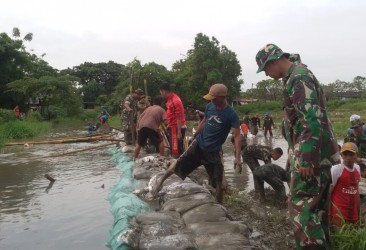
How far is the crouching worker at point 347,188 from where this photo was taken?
3488 millimetres

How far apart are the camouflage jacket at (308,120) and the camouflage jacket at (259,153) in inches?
114

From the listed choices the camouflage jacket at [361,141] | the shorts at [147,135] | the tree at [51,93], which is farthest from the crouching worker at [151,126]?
the tree at [51,93]

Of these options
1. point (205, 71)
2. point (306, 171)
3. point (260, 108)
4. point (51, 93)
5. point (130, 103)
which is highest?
point (205, 71)

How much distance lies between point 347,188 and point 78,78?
32.1 metres

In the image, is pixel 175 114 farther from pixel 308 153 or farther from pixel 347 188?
pixel 308 153

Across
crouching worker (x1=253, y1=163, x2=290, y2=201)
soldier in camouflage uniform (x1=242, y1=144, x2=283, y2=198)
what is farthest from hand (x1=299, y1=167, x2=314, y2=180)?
soldier in camouflage uniform (x1=242, y1=144, x2=283, y2=198)

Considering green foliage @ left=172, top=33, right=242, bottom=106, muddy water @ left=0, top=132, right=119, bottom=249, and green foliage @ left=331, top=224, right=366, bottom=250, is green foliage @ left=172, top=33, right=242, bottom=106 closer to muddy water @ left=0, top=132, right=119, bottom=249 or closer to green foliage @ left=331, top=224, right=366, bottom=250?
muddy water @ left=0, top=132, right=119, bottom=249

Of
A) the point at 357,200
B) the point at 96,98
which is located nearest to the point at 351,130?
the point at 357,200

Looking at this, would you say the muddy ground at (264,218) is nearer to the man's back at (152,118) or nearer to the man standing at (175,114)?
the man standing at (175,114)

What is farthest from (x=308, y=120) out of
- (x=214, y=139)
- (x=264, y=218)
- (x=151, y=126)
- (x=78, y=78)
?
(x=78, y=78)

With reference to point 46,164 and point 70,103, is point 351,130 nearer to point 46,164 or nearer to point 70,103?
point 46,164

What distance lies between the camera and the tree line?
92.8 ft

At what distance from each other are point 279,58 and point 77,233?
9.05 feet

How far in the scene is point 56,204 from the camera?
214 inches
